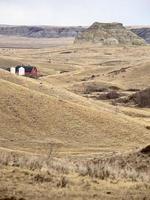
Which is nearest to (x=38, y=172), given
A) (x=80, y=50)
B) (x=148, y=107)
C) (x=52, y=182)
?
(x=52, y=182)

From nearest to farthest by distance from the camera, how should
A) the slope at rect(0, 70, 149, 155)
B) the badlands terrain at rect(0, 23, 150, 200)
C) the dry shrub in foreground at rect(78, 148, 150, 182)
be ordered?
the badlands terrain at rect(0, 23, 150, 200), the dry shrub in foreground at rect(78, 148, 150, 182), the slope at rect(0, 70, 149, 155)

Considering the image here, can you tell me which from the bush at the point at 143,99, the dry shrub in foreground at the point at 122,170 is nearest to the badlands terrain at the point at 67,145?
the dry shrub in foreground at the point at 122,170

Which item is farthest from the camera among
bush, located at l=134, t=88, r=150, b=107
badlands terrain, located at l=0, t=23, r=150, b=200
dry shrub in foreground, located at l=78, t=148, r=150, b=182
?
bush, located at l=134, t=88, r=150, b=107

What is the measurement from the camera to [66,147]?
112ft

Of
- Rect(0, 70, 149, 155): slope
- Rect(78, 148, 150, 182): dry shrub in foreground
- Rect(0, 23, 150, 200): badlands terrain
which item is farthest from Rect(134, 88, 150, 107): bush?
Rect(78, 148, 150, 182): dry shrub in foreground

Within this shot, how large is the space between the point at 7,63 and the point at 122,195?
4216 inches

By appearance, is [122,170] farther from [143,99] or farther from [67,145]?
[143,99]

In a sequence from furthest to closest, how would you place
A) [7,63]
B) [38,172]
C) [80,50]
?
[80,50] < [7,63] < [38,172]

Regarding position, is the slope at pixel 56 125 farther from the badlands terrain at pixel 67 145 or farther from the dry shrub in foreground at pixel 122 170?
the dry shrub in foreground at pixel 122 170

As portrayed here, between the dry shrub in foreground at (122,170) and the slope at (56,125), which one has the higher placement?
the dry shrub in foreground at (122,170)

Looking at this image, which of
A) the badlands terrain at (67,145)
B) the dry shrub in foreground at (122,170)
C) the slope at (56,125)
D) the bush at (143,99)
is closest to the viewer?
the badlands terrain at (67,145)

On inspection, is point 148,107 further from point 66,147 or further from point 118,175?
point 118,175

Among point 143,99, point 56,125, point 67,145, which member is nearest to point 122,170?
point 67,145

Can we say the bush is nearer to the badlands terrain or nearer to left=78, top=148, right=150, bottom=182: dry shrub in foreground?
the badlands terrain
